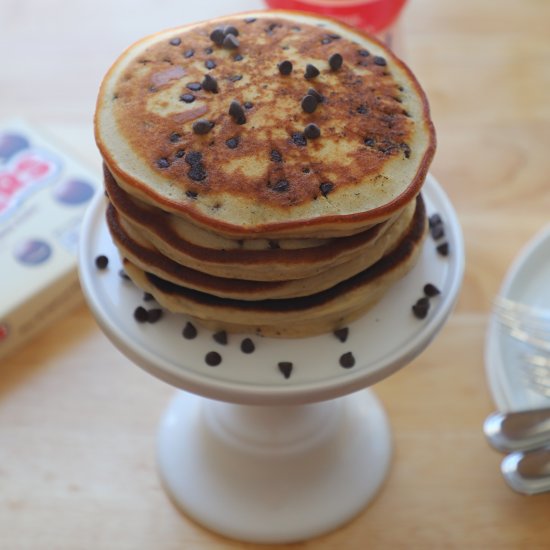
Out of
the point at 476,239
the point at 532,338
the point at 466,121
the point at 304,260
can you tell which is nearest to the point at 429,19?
the point at 466,121

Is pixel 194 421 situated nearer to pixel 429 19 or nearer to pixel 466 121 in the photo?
pixel 466 121

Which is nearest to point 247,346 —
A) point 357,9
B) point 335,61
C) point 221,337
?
point 221,337

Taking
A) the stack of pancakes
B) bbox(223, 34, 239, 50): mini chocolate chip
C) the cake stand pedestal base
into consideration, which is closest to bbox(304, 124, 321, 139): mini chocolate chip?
the stack of pancakes

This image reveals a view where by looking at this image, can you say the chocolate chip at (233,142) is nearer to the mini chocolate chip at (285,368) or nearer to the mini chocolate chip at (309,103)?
the mini chocolate chip at (309,103)

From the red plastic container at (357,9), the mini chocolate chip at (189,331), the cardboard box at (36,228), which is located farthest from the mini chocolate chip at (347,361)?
the red plastic container at (357,9)

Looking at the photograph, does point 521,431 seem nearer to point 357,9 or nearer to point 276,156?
point 276,156
